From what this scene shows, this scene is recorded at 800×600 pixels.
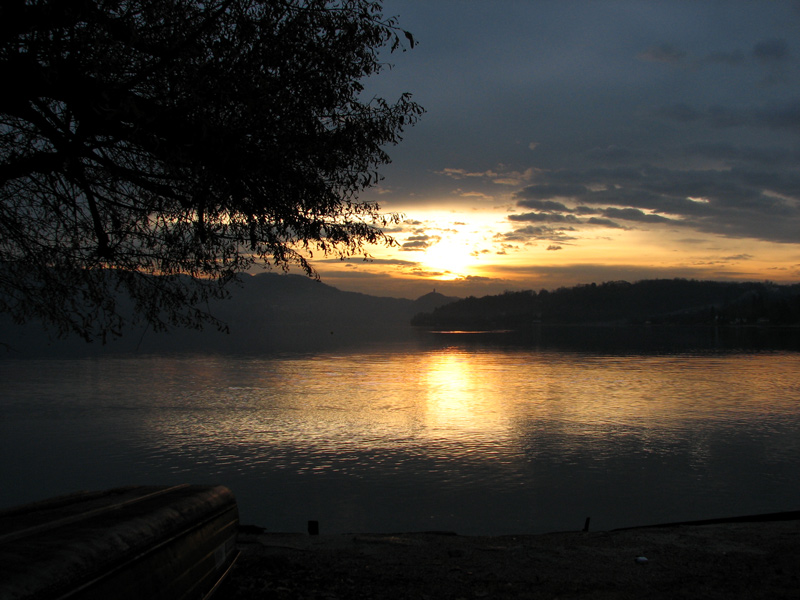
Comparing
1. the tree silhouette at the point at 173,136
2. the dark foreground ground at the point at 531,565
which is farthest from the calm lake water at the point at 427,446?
the tree silhouette at the point at 173,136

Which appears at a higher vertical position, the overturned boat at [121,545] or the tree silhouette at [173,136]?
the tree silhouette at [173,136]

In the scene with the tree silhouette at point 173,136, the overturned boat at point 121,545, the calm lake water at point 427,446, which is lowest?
the calm lake water at point 427,446

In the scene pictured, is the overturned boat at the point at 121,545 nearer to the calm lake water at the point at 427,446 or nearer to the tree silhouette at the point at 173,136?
the tree silhouette at the point at 173,136

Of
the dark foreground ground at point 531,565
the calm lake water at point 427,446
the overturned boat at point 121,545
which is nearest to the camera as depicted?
the overturned boat at point 121,545

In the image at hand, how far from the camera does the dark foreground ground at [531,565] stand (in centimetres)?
812

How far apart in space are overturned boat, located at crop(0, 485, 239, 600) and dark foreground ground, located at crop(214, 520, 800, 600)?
1.18 m

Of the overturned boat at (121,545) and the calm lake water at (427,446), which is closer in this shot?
the overturned boat at (121,545)

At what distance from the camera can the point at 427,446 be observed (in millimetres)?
23203

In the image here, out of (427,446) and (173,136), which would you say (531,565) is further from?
(427,446)

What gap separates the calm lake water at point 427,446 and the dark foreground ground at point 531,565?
3.22m

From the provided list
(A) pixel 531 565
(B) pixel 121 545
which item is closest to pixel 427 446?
(A) pixel 531 565

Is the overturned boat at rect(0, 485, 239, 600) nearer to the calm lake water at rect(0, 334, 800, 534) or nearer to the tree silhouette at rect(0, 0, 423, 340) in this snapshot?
the tree silhouette at rect(0, 0, 423, 340)

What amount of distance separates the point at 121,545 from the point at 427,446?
18.6 m

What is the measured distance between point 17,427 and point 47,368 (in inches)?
1342
